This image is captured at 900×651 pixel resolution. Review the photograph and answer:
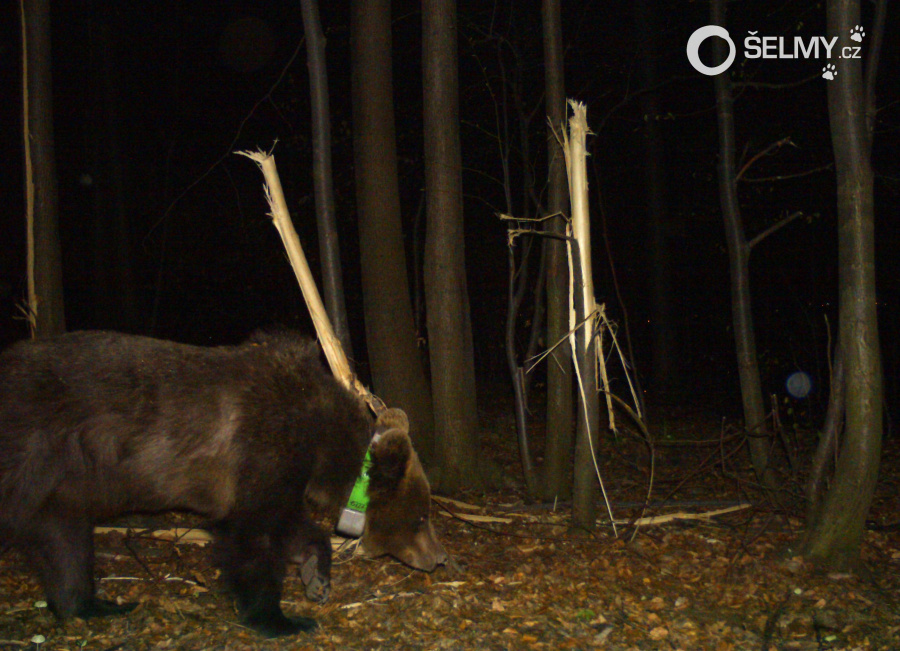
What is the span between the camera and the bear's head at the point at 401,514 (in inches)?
211

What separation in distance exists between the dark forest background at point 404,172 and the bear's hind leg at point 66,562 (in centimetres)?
865

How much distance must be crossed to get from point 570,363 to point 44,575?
15.2 feet

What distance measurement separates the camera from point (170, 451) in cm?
480

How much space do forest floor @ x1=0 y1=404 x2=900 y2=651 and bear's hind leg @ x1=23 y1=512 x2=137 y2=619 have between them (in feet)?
0.37

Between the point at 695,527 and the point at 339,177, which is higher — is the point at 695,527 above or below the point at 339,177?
below

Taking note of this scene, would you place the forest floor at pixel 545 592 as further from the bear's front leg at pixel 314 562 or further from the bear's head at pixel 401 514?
the bear's head at pixel 401 514

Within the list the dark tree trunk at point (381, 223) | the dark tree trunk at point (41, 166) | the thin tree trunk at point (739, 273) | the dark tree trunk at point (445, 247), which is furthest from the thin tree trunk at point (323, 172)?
the thin tree trunk at point (739, 273)

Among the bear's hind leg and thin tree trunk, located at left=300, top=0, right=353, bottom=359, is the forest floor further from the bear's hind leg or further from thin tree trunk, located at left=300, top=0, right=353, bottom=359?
thin tree trunk, located at left=300, top=0, right=353, bottom=359

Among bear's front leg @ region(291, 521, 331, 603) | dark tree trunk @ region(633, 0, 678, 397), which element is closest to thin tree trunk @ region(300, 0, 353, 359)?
bear's front leg @ region(291, 521, 331, 603)

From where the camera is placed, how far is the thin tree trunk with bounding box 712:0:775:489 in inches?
292

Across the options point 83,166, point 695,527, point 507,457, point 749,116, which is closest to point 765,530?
point 695,527

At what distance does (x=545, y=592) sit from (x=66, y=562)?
3356 millimetres

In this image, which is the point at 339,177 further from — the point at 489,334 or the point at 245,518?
the point at 245,518

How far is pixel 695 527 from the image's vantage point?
22.1 ft
